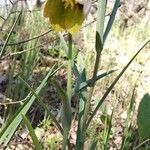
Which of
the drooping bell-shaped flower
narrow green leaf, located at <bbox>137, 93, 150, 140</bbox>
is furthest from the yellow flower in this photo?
narrow green leaf, located at <bbox>137, 93, 150, 140</bbox>

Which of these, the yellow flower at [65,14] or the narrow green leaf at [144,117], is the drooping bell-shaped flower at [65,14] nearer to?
the yellow flower at [65,14]

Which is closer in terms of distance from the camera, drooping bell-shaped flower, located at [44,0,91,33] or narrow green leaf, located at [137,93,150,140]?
drooping bell-shaped flower, located at [44,0,91,33]

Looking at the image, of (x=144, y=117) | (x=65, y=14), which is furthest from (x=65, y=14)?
(x=144, y=117)

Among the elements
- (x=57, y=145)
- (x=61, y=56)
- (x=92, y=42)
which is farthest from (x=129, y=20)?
(x=57, y=145)

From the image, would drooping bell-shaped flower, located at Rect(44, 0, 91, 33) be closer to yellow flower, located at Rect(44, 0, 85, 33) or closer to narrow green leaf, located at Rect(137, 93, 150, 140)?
yellow flower, located at Rect(44, 0, 85, 33)

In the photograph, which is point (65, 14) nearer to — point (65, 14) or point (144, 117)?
point (65, 14)

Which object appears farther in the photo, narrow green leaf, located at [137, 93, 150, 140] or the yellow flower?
narrow green leaf, located at [137, 93, 150, 140]

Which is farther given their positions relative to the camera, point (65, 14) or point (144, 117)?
point (144, 117)

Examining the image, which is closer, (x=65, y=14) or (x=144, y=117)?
(x=65, y=14)

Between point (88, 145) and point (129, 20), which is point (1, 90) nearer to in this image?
point (88, 145)
